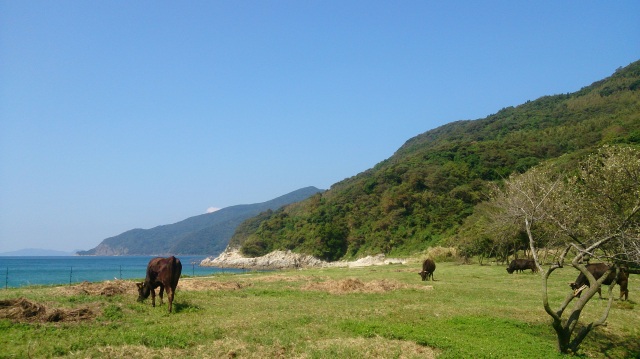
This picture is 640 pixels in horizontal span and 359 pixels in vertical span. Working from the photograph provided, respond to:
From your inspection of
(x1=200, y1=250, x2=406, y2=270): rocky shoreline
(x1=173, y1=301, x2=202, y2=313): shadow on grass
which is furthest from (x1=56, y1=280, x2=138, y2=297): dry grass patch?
(x1=200, y1=250, x2=406, y2=270): rocky shoreline

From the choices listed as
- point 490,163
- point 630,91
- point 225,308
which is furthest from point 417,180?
point 225,308

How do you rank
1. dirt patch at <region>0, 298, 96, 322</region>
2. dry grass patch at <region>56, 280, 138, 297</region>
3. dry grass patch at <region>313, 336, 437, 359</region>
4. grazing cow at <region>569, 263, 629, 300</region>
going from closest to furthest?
dry grass patch at <region>313, 336, 437, 359</region>
dirt patch at <region>0, 298, 96, 322</region>
dry grass patch at <region>56, 280, 138, 297</region>
grazing cow at <region>569, 263, 629, 300</region>

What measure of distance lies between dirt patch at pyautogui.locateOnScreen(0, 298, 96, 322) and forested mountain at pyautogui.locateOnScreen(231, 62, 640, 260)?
89.4 m

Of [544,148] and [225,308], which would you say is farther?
[544,148]

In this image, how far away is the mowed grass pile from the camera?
565 inches

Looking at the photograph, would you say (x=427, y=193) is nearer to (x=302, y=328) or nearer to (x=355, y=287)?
(x=355, y=287)

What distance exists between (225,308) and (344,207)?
12547cm

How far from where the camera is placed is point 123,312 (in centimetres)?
1891

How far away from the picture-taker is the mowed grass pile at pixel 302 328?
1436cm

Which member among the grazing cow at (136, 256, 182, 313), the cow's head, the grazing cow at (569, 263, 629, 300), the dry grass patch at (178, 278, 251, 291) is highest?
the grazing cow at (136, 256, 182, 313)

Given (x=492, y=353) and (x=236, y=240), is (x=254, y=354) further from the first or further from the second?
(x=236, y=240)

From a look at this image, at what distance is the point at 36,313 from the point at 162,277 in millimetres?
5429

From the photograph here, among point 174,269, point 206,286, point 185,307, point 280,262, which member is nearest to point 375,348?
point 185,307

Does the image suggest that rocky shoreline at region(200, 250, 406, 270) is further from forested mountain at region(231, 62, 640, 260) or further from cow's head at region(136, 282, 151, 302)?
cow's head at region(136, 282, 151, 302)
